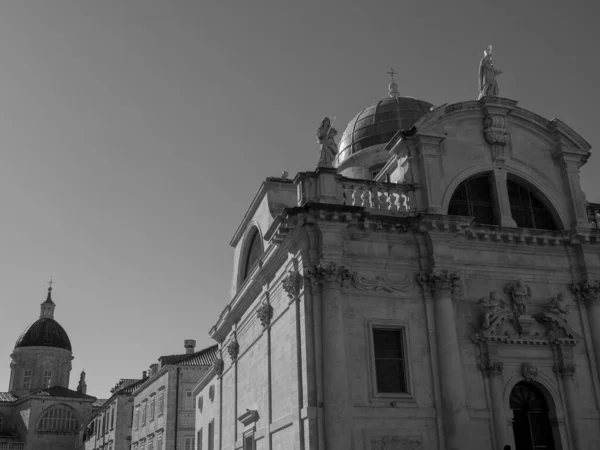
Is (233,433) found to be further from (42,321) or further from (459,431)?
(42,321)

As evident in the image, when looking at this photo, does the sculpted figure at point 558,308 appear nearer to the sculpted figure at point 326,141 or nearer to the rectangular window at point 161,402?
the sculpted figure at point 326,141

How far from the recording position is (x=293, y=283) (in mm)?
18297

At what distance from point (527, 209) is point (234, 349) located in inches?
458

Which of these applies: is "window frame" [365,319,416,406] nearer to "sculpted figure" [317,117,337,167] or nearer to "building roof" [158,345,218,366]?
"sculpted figure" [317,117,337,167]

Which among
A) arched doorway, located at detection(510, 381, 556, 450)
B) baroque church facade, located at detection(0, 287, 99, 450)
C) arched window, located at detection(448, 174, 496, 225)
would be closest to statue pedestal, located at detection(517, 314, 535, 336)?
arched doorway, located at detection(510, 381, 556, 450)

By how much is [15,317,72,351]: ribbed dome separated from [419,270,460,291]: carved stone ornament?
79.6 meters

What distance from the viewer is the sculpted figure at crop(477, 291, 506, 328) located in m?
18.6

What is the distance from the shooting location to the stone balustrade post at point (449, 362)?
17.0 m

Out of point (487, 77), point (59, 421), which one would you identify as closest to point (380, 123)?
point (487, 77)

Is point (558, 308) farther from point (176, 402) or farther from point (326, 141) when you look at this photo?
point (176, 402)

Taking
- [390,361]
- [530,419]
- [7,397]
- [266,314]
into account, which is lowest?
[530,419]

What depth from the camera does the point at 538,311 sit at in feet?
63.9

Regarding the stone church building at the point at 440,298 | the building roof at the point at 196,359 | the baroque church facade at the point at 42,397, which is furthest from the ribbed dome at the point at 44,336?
the stone church building at the point at 440,298

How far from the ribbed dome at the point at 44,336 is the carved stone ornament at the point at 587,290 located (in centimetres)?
8066
